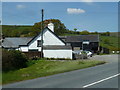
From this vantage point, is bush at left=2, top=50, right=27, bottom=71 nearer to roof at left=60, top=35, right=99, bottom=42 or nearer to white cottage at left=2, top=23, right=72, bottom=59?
white cottage at left=2, top=23, right=72, bottom=59

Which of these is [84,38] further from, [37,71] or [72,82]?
[72,82]

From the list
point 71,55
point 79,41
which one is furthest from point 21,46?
Result: point 79,41

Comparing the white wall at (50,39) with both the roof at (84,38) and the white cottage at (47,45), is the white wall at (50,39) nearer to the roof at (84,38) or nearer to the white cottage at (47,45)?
the white cottage at (47,45)

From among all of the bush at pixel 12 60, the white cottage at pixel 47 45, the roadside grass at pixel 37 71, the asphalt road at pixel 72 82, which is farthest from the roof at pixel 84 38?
the asphalt road at pixel 72 82

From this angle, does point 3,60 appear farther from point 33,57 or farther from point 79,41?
point 79,41

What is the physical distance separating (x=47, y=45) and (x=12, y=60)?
82.7ft

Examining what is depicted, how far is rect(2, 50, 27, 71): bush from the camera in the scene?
2427 centimetres

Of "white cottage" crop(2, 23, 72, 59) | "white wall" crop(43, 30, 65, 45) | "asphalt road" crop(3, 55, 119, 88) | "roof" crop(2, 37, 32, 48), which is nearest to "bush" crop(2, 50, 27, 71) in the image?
"asphalt road" crop(3, 55, 119, 88)

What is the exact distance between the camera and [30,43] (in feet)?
176

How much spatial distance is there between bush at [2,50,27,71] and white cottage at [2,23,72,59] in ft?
51.8

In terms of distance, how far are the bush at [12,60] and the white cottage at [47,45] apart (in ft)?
51.8

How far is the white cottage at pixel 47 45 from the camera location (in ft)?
149

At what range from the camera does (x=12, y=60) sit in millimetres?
26672

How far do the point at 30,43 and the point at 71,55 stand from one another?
42.0 feet
